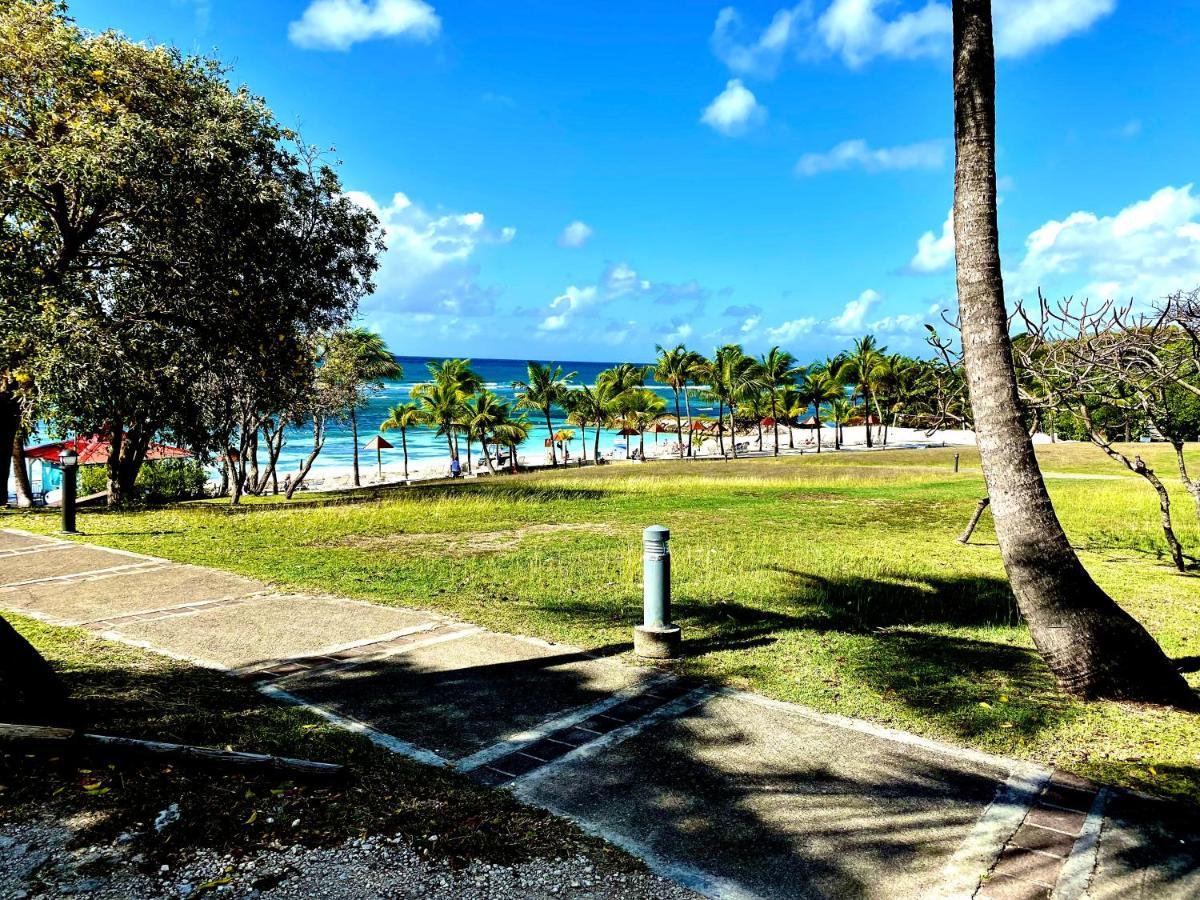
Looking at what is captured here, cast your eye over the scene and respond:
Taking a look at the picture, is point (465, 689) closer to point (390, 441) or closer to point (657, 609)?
point (657, 609)

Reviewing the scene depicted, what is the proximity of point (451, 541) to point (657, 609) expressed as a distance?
7190 mm

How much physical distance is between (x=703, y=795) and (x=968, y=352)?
381cm

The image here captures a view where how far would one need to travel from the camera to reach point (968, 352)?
569 centimetres

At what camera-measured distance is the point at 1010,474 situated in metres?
5.51

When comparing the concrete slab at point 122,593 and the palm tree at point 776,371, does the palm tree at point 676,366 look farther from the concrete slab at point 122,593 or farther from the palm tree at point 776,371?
the concrete slab at point 122,593

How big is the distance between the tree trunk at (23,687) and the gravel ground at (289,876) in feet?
3.39

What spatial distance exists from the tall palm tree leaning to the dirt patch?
7.95 metres

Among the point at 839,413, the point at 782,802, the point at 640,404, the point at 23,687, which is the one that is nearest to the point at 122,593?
the point at 23,687

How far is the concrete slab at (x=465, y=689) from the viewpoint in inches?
192

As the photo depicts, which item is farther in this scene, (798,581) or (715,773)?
(798,581)

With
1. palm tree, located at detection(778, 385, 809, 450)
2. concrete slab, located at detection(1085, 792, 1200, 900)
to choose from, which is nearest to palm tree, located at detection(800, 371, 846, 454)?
palm tree, located at detection(778, 385, 809, 450)

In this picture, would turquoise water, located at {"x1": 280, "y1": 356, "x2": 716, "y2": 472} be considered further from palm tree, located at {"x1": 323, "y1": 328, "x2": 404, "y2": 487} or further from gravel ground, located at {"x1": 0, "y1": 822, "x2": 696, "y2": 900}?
gravel ground, located at {"x1": 0, "y1": 822, "x2": 696, "y2": 900}

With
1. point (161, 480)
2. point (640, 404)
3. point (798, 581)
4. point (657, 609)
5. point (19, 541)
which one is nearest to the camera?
point (657, 609)

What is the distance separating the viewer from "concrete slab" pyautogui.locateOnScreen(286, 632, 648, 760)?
16.0ft
